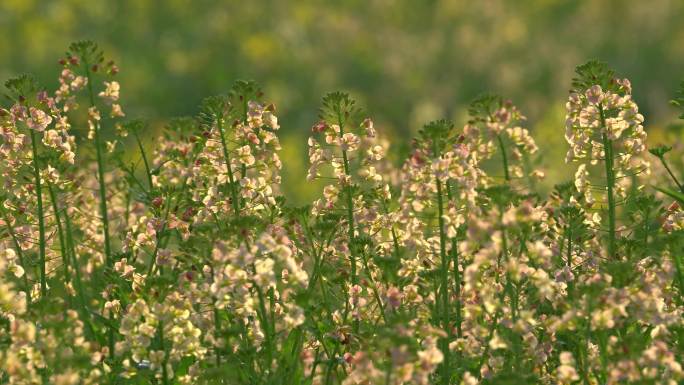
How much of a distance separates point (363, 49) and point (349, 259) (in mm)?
27986

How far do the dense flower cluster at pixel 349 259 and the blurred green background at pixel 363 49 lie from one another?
61.3 ft

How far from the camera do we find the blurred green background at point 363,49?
28.6m

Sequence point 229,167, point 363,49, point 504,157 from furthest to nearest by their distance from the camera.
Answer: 1. point 363,49
2. point 229,167
3. point 504,157

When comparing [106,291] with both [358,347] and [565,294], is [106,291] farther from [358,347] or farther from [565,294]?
[565,294]

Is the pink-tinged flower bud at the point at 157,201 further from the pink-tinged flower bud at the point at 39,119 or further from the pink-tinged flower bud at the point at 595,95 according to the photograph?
the pink-tinged flower bud at the point at 595,95

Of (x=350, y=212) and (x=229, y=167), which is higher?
(x=229, y=167)

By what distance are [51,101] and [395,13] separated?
3337 cm

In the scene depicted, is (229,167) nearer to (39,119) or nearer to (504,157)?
(39,119)

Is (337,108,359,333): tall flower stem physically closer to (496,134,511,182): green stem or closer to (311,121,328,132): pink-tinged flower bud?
(311,121,328,132): pink-tinged flower bud

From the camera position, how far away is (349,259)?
4828 mm

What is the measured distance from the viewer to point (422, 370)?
3.54m

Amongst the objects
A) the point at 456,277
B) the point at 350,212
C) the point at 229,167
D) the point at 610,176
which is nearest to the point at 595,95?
the point at 610,176

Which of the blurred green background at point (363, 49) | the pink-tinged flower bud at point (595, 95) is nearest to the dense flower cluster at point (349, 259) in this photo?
the pink-tinged flower bud at point (595, 95)

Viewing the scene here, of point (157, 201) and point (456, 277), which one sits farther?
point (157, 201)
